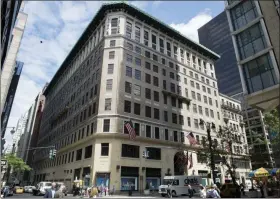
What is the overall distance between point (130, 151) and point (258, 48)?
23.9 meters

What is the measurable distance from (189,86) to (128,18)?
66.8 ft

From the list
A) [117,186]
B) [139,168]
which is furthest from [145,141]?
[117,186]

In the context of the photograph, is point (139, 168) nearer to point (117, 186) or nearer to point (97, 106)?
point (117, 186)

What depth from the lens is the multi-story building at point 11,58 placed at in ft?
A: 149

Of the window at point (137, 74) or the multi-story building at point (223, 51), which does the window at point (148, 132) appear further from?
the multi-story building at point (223, 51)

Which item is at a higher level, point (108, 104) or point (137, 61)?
point (137, 61)

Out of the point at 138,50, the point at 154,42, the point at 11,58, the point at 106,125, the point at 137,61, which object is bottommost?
the point at 106,125

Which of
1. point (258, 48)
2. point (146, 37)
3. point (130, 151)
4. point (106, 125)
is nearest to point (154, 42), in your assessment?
point (146, 37)

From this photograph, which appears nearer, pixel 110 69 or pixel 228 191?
pixel 228 191

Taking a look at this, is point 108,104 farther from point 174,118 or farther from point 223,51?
point 223,51

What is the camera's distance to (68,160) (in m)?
47.8

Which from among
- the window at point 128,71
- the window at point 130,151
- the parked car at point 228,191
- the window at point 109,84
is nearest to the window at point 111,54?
the window at point 128,71

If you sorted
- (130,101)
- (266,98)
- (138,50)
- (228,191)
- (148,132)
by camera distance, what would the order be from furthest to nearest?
(138,50) → (148,132) → (130,101) → (228,191) → (266,98)

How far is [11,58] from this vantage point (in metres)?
51.1
